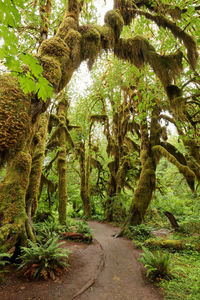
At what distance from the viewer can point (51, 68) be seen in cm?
414

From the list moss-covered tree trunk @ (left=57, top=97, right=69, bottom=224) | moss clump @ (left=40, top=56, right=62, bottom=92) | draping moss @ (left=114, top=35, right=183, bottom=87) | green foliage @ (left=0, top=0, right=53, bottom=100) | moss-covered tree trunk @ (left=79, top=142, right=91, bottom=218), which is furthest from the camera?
moss-covered tree trunk @ (left=79, top=142, right=91, bottom=218)

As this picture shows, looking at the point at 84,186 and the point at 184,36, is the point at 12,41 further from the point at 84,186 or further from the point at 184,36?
the point at 84,186

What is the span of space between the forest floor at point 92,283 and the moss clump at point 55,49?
546cm

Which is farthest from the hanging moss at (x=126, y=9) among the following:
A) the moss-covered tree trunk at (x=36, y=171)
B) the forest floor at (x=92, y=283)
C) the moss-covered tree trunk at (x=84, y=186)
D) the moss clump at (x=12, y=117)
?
the moss-covered tree trunk at (x=84, y=186)

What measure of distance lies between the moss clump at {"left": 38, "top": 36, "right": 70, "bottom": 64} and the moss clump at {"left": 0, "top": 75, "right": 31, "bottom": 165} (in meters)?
1.29

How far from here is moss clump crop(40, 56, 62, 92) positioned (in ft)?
13.4

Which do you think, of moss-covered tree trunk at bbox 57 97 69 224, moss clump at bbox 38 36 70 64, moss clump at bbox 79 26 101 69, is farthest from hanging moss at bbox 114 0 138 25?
moss-covered tree trunk at bbox 57 97 69 224

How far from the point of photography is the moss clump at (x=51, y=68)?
409 cm

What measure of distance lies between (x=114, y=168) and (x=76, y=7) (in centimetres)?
1149

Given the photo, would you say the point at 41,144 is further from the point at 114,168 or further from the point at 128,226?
the point at 114,168

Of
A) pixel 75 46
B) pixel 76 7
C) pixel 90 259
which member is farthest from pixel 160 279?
pixel 76 7

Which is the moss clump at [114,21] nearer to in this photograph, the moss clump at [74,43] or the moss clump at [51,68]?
the moss clump at [74,43]

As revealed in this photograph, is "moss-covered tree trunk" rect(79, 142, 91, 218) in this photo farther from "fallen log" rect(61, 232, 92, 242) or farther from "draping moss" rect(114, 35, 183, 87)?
"draping moss" rect(114, 35, 183, 87)

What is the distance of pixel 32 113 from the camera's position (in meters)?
3.90
